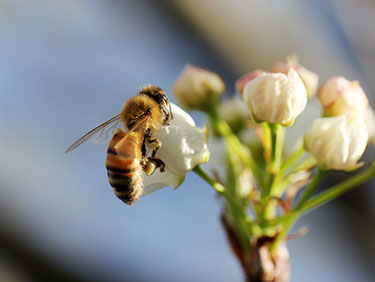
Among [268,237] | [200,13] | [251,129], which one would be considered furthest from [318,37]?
[268,237]

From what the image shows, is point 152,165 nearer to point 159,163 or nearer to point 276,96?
point 159,163

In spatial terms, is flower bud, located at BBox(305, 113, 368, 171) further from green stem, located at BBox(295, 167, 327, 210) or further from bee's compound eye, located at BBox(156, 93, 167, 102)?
bee's compound eye, located at BBox(156, 93, 167, 102)

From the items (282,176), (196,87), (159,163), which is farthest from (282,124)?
(196,87)

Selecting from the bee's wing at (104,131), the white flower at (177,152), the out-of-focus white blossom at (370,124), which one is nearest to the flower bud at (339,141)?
the out-of-focus white blossom at (370,124)

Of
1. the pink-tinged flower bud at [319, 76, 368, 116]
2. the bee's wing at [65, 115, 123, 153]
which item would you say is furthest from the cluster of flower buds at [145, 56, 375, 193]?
the bee's wing at [65, 115, 123, 153]

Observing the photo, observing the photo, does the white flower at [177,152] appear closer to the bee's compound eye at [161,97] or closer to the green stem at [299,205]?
the bee's compound eye at [161,97]
